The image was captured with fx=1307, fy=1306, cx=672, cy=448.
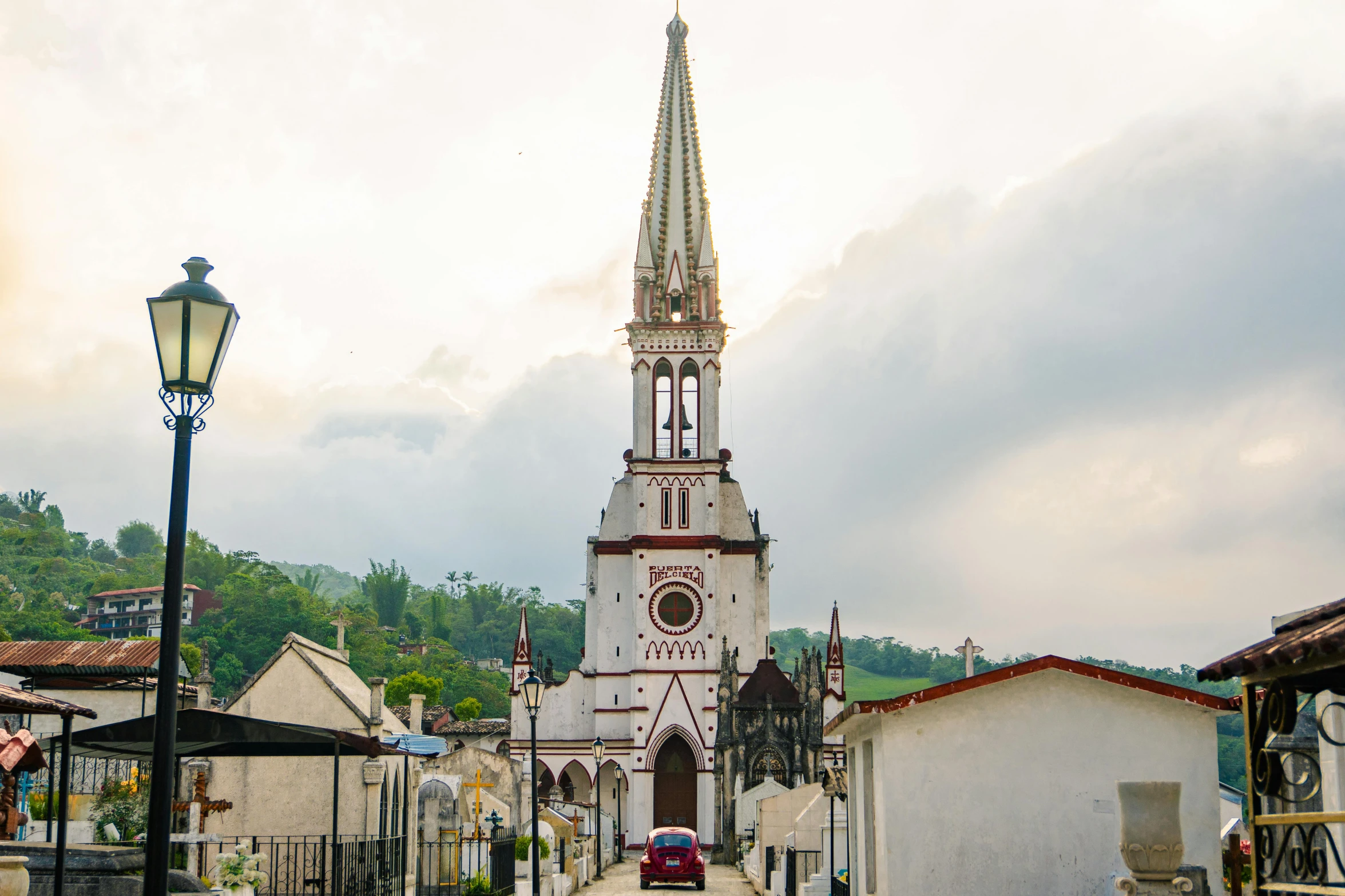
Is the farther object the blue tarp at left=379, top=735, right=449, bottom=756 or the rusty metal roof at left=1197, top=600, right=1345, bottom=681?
the blue tarp at left=379, top=735, right=449, bottom=756

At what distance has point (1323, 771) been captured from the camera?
13.6m

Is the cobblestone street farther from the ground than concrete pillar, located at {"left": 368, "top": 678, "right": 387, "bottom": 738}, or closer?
closer

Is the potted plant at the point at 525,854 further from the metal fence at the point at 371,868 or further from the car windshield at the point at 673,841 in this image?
the metal fence at the point at 371,868

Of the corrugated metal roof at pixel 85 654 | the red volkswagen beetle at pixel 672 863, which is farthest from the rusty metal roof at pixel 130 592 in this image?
the red volkswagen beetle at pixel 672 863

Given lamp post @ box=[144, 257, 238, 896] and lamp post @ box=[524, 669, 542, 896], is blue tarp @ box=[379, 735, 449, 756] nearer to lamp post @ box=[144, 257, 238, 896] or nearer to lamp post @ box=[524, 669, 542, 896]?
lamp post @ box=[524, 669, 542, 896]

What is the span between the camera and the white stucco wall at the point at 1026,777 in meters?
14.8

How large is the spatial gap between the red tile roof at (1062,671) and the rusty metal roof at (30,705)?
27.4 feet

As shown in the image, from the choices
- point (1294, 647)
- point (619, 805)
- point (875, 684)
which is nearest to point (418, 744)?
point (1294, 647)

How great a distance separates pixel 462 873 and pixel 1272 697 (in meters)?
21.5

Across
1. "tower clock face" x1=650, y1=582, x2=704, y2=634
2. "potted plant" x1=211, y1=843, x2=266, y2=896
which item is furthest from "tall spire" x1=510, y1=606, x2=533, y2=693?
"potted plant" x1=211, y1=843, x2=266, y2=896

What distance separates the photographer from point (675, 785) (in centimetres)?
5500

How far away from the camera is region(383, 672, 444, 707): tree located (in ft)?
315

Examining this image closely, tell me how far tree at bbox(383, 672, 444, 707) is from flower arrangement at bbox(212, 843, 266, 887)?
81.5m

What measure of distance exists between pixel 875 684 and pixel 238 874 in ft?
501
